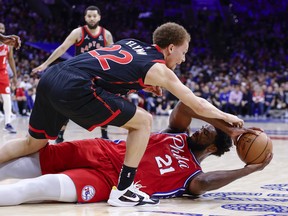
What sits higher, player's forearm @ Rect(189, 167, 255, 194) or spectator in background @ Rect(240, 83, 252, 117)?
player's forearm @ Rect(189, 167, 255, 194)

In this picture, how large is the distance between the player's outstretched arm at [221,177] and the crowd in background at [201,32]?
613 inches

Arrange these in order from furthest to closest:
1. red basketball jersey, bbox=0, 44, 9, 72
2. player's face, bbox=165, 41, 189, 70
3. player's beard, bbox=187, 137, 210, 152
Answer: red basketball jersey, bbox=0, 44, 9, 72, player's beard, bbox=187, 137, 210, 152, player's face, bbox=165, 41, 189, 70

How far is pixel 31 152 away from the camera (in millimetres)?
4199

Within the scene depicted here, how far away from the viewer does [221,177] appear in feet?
13.5

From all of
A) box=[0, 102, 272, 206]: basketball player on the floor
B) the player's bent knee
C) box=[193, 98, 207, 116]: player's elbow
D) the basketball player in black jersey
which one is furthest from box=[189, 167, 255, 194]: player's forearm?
the player's bent knee

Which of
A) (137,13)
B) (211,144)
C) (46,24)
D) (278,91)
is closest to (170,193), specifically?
(211,144)

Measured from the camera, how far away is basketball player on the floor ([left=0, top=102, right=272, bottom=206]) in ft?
12.9

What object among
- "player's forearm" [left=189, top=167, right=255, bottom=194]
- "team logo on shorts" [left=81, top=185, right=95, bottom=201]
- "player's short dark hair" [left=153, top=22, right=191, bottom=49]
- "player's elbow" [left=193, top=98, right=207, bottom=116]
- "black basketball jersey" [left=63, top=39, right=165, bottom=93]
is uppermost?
"player's short dark hair" [left=153, top=22, right=191, bottom=49]

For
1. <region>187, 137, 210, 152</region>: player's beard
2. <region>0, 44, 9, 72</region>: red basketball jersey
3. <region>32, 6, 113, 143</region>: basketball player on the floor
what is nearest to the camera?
<region>187, 137, 210, 152</region>: player's beard

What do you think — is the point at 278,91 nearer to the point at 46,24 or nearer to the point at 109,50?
the point at 46,24

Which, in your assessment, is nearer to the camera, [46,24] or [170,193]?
[170,193]

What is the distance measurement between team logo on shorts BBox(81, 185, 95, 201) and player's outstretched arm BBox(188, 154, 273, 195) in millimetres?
738

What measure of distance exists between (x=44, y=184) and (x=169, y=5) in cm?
2671

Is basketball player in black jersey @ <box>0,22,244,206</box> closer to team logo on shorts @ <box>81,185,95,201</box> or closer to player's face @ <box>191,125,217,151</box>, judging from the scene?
team logo on shorts @ <box>81,185,95,201</box>
